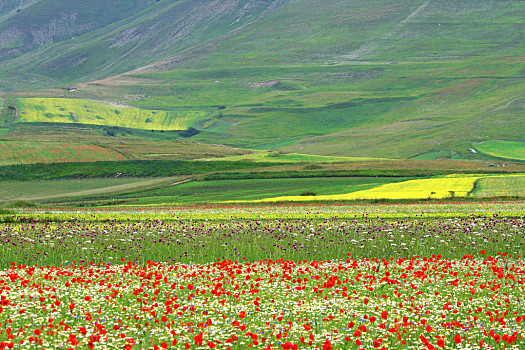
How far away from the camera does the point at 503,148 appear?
17638 centimetres

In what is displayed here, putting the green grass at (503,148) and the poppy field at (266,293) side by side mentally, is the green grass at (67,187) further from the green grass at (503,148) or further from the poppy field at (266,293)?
the green grass at (503,148)

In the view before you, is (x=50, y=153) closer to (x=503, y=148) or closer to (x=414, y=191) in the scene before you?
(x=414, y=191)

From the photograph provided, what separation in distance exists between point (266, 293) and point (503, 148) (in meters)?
179

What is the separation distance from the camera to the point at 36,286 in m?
15.6

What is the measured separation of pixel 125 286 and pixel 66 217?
82.8 ft

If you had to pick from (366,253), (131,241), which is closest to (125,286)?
(131,241)

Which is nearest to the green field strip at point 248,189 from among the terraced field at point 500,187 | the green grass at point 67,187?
the green grass at point 67,187

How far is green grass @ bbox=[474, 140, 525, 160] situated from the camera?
16493 centimetres

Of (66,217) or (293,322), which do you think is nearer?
(293,322)

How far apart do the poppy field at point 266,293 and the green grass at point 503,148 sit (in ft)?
498

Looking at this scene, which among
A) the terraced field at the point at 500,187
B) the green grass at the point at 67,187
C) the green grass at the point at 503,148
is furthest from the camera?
the green grass at the point at 503,148

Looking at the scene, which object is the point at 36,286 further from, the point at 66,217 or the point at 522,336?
the point at 66,217

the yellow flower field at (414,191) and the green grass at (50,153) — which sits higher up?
the green grass at (50,153)

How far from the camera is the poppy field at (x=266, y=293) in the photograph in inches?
437
